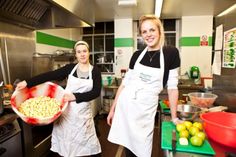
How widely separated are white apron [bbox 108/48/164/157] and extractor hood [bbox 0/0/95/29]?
1120mm

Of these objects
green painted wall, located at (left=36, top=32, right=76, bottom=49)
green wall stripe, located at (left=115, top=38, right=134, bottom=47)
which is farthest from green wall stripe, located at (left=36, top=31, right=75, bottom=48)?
green wall stripe, located at (left=115, top=38, right=134, bottom=47)

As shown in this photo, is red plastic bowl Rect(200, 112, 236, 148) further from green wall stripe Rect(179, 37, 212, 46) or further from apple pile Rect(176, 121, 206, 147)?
green wall stripe Rect(179, 37, 212, 46)

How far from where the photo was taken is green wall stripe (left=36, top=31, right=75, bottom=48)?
322cm

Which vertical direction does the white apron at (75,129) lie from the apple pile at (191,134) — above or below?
below

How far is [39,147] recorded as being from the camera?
2.04 m

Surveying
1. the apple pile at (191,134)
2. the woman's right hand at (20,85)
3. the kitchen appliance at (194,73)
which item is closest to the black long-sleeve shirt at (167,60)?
the apple pile at (191,134)

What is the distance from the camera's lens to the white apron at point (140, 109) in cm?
125

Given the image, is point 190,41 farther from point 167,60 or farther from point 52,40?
point 167,60

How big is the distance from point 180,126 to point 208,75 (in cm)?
379

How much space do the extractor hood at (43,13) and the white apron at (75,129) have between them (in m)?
0.83

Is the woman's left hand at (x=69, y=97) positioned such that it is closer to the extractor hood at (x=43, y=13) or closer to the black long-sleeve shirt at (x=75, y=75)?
the black long-sleeve shirt at (x=75, y=75)

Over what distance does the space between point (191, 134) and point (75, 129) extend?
3.46 ft

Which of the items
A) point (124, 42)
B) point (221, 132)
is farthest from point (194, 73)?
point (221, 132)

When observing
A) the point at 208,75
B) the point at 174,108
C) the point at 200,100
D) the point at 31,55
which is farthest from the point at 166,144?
the point at 208,75
